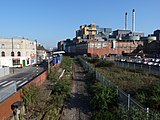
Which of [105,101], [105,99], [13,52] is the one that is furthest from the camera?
[13,52]

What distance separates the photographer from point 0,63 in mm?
53062

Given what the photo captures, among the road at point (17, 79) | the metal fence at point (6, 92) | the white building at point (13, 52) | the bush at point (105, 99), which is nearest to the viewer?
the metal fence at point (6, 92)

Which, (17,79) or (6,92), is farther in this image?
(17,79)

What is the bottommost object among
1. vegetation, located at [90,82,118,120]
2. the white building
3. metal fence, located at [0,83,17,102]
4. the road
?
the road

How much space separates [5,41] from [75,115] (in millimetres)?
45691

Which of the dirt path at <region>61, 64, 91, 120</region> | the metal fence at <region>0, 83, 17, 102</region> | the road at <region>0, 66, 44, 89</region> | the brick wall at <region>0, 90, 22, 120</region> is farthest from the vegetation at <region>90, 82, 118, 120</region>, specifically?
the road at <region>0, 66, 44, 89</region>

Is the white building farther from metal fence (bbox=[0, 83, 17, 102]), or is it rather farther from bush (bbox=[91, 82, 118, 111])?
bush (bbox=[91, 82, 118, 111])

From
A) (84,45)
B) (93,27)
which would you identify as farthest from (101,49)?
(93,27)

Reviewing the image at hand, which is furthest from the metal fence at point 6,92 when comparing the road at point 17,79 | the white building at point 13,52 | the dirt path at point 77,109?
the white building at point 13,52

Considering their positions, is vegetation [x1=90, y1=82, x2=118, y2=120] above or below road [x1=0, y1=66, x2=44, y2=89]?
above

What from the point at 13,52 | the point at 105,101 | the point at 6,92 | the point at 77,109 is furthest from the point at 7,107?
the point at 13,52

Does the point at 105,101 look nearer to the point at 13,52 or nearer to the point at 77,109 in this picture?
the point at 77,109

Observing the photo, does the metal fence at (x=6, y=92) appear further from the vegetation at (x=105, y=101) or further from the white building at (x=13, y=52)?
the white building at (x=13, y=52)

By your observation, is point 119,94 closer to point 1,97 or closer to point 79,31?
point 1,97
